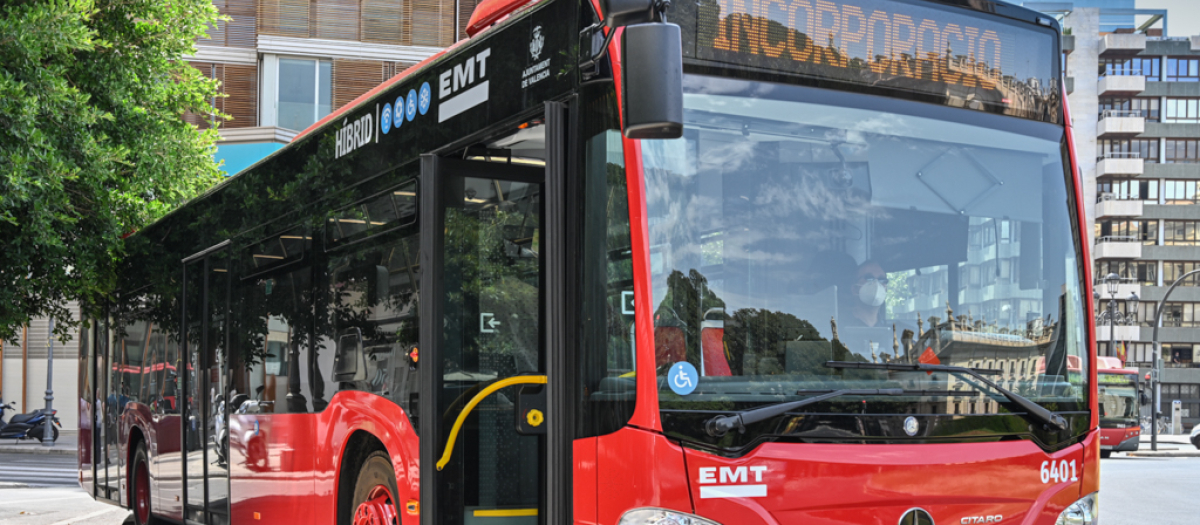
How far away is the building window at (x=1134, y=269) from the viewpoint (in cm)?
7125

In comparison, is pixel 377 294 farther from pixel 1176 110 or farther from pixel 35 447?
pixel 1176 110

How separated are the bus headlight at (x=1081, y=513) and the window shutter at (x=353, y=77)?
2641 centimetres

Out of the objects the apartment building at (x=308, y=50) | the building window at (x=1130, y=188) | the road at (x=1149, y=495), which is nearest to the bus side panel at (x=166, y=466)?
the road at (x=1149, y=495)

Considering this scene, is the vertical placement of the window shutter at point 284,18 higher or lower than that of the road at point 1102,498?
higher

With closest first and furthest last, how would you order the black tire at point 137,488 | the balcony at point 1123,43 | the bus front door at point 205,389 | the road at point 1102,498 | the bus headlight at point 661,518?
the bus headlight at point 661,518 < the bus front door at point 205,389 < the black tire at point 137,488 < the road at point 1102,498 < the balcony at point 1123,43

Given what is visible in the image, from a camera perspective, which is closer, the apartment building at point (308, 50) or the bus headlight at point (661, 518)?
the bus headlight at point (661, 518)

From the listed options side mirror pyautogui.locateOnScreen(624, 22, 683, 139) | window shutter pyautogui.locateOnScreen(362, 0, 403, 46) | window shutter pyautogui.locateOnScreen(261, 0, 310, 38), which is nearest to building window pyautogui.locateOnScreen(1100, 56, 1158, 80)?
window shutter pyautogui.locateOnScreen(362, 0, 403, 46)

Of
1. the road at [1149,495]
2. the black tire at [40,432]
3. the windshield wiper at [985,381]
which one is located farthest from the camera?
the black tire at [40,432]

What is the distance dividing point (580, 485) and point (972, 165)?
2040 millimetres

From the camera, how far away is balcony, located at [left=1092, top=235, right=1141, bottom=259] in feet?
230

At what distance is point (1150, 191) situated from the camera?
72375mm

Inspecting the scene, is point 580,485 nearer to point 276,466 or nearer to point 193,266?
point 276,466

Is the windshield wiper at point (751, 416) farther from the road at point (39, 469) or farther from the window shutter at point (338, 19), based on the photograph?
the window shutter at point (338, 19)

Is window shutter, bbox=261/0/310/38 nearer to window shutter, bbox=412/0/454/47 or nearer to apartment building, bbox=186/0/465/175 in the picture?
apartment building, bbox=186/0/465/175
